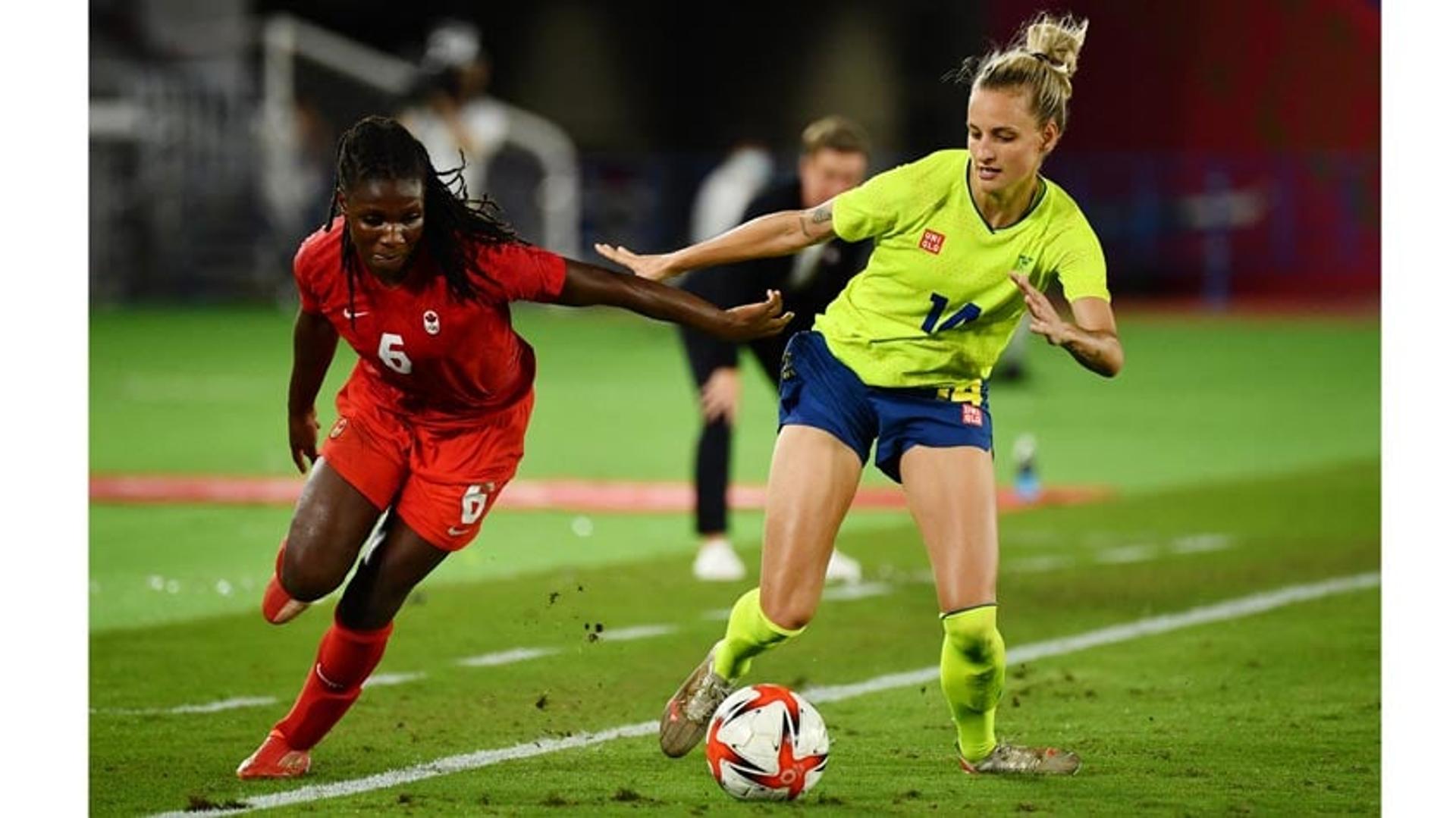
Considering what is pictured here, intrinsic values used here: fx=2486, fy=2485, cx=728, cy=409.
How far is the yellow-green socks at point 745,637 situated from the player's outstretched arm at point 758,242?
988 millimetres

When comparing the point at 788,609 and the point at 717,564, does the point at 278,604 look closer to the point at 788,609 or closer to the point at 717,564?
the point at 788,609

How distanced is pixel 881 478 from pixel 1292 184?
1850 centimetres

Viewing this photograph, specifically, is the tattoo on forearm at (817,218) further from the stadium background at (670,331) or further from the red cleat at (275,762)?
the red cleat at (275,762)

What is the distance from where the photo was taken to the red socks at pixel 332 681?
7441mm

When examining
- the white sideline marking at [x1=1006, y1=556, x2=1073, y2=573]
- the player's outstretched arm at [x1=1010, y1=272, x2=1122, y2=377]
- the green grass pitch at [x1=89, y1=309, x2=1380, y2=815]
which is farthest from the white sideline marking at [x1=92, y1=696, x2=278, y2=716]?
the white sideline marking at [x1=1006, y1=556, x2=1073, y2=573]

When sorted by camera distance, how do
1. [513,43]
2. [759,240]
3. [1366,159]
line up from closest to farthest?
1. [759,240]
2. [1366,159]
3. [513,43]

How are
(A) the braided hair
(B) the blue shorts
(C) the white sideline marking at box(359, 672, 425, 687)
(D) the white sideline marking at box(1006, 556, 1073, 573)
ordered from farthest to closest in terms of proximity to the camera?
(D) the white sideline marking at box(1006, 556, 1073, 573) → (C) the white sideline marking at box(359, 672, 425, 687) → (B) the blue shorts → (A) the braided hair

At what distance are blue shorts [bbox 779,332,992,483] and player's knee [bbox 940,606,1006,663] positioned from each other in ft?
1.64

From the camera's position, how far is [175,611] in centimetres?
1097

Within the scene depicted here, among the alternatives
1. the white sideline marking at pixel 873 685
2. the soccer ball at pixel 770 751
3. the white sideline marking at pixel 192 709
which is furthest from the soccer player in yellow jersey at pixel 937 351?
the white sideline marking at pixel 192 709

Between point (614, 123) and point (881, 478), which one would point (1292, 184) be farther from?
point (881, 478)

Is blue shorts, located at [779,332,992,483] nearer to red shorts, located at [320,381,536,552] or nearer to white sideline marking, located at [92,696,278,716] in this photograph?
red shorts, located at [320,381,536,552]

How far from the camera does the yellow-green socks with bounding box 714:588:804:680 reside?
7.35 meters
